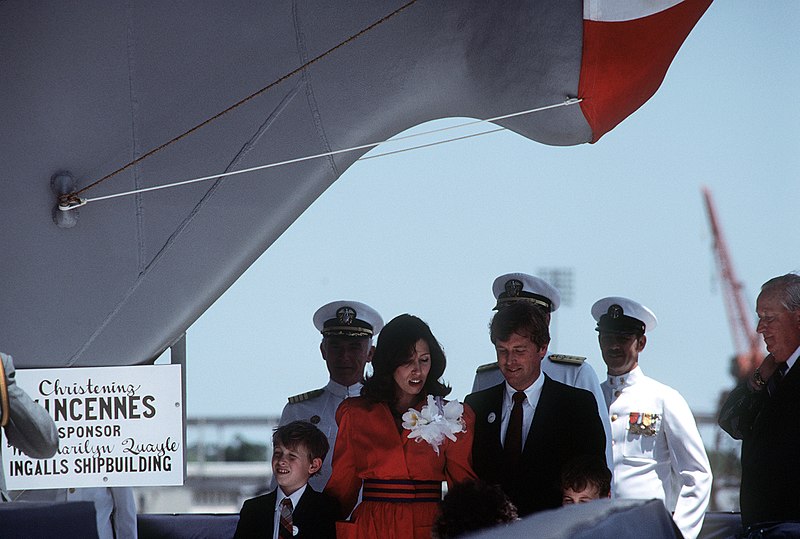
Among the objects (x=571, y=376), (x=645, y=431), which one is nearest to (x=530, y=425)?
(x=571, y=376)

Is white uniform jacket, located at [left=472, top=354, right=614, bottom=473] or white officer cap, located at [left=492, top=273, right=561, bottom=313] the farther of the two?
white officer cap, located at [left=492, top=273, right=561, bottom=313]

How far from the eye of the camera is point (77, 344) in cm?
356

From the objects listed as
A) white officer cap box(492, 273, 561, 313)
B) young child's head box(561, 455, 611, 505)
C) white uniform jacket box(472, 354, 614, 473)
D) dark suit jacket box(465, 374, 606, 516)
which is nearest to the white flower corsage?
dark suit jacket box(465, 374, 606, 516)

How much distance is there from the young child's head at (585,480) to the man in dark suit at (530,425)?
0.11 ft

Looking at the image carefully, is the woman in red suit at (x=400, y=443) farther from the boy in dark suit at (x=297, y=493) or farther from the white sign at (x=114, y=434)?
the white sign at (x=114, y=434)

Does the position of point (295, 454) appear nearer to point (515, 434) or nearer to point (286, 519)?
point (286, 519)

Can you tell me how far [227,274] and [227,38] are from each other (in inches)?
33.5

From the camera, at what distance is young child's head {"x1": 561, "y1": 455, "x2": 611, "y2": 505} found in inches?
107

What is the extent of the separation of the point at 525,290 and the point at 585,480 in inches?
33.9

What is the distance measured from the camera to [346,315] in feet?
12.1

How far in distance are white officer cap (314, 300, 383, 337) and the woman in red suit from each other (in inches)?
Answer: 31.1

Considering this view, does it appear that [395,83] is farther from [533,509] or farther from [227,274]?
[533,509]

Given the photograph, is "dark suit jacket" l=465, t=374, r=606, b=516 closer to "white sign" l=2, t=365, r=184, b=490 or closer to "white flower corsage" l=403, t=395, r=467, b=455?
"white flower corsage" l=403, t=395, r=467, b=455

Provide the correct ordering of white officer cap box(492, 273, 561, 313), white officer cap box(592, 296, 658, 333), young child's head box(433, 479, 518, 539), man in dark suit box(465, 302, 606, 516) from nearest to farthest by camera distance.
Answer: young child's head box(433, 479, 518, 539)
man in dark suit box(465, 302, 606, 516)
white officer cap box(492, 273, 561, 313)
white officer cap box(592, 296, 658, 333)
